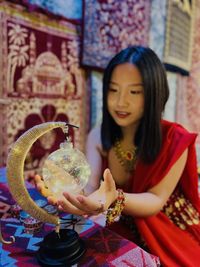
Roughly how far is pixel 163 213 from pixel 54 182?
0.57m

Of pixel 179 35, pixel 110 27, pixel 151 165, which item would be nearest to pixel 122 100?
pixel 151 165

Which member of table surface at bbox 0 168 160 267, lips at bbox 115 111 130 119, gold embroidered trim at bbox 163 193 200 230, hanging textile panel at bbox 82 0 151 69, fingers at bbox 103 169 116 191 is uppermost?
hanging textile panel at bbox 82 0 151 69

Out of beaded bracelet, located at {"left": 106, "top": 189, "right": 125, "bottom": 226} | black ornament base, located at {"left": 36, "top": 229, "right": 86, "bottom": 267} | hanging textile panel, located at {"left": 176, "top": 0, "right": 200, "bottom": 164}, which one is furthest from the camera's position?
hanging textile panel, located at {"left": 176, "top": 0, "right": 200, "bottom": 164}

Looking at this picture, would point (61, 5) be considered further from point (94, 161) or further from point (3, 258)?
point (3, 258)

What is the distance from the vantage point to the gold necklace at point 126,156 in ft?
3.86

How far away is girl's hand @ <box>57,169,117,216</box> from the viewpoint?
64 centimetres

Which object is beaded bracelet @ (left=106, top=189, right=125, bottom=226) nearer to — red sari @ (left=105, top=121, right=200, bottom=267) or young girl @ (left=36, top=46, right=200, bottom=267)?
young girl @ (left=36, top=46, right=200, bottom=267)

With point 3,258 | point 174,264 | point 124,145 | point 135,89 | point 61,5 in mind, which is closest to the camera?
point 3,258

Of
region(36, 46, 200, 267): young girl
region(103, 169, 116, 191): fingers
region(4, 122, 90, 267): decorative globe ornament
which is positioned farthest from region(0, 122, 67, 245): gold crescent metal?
region(36, 46, 200, 267): young girl

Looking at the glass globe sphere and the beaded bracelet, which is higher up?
the glass globe sphere

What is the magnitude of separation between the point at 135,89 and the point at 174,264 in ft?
1.89

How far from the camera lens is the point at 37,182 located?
723 millimetres

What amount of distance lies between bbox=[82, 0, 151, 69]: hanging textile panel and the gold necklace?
814 millimetres

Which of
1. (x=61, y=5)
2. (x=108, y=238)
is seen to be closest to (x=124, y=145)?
(x=108, y=238)
